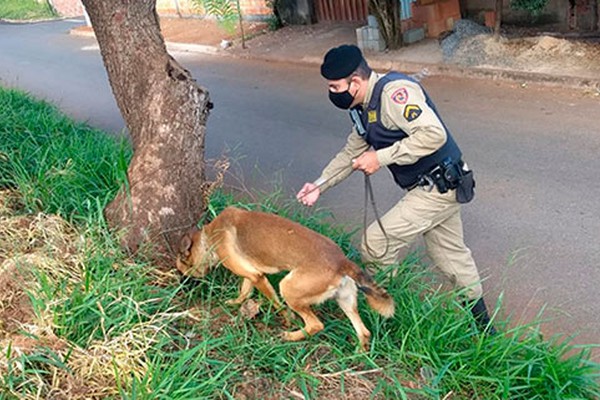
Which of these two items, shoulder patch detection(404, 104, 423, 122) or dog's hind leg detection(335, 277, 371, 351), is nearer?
dog's hind leg detection(335, 277, 371, 351)

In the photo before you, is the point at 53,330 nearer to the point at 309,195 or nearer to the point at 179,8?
the point at 309,195

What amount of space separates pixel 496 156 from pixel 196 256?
12.1 ft

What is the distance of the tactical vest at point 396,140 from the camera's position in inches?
125

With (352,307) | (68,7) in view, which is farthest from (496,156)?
(68,7)

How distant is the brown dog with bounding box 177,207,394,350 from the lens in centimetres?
289

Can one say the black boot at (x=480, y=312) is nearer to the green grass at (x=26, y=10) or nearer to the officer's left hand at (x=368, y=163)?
the officer's left hand at (x=368, y=163)

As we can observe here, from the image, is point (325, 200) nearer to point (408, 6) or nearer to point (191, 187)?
point (191, 187)

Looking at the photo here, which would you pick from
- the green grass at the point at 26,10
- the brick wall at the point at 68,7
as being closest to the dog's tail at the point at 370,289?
the brick wall at the point at 68,7

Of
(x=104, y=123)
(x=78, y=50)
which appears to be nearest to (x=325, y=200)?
(x=104, y=123)

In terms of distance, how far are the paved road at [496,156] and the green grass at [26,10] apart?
49.6ft

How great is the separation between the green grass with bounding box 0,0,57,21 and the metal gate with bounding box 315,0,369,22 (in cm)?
1535

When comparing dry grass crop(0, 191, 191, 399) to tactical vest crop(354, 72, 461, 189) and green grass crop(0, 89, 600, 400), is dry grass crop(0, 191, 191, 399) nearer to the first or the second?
green grass crop(0, 89, 600, 400)

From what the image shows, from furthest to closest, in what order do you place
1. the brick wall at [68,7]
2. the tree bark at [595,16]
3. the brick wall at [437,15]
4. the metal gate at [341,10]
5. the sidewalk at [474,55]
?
the brick wall at [68,7], the metal gate at [341,10], the brick wall at [437,15], the tree bark at [595,16], the sidewalk at [474,55]

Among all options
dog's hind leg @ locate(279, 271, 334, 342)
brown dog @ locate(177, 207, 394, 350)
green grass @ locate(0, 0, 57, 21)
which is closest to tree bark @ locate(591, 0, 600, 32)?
brown dog @ locate(177, 207, 394, 350)
